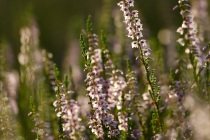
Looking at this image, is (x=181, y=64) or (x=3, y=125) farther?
(x=181, y=64)

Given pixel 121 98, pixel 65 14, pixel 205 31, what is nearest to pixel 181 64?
pixel 121 98

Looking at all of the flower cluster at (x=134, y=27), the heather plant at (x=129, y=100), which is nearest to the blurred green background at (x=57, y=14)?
the heather plant at (x=129, y=100)

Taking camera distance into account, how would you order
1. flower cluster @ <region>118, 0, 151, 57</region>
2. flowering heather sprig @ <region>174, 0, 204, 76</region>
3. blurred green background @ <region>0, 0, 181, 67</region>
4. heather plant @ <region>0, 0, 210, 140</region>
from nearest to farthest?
heather plant @ <region>0, 0, 210, 140</region>, flower cluster @ <region>118, 0, 151, 57</region>, flowering heather sprig @ <region>174, 0, 204, 76</region>, blurred green background @ <region>0, 0, 181, 67</region>

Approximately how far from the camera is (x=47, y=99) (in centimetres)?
389

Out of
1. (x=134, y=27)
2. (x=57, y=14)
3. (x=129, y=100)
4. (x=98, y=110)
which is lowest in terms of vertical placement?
(x=98, y=110)

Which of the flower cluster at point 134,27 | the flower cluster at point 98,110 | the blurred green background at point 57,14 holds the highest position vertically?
the blurred green background at point 57,14

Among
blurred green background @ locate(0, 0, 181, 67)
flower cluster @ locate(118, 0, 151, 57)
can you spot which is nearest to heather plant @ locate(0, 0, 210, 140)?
flower cluster @ locate(118, 0, 151, 57)

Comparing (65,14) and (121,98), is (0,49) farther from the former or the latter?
(65,14)

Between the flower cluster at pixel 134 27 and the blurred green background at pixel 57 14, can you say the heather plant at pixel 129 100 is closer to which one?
the flower cluster at pixel 134 27

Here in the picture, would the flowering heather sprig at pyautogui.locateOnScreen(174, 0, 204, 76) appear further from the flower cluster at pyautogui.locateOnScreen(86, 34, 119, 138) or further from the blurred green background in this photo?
the blurred green background

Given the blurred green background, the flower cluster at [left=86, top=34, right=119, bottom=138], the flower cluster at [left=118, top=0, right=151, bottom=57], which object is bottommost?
the flower cluster at [left=86, top=34, right=119, bottom=138]

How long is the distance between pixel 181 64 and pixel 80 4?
12.8 meters

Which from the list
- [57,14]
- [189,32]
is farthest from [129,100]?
[57,14]

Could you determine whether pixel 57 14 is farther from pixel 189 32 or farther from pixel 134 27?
pixel 134 27
